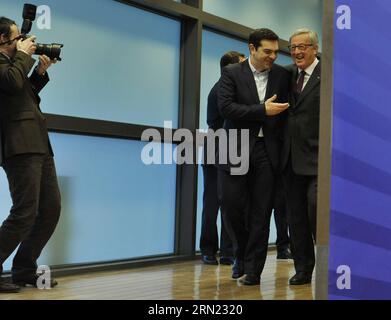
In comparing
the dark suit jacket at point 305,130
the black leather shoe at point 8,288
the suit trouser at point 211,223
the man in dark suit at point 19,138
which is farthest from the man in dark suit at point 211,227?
the black leather shoe at point 8,288

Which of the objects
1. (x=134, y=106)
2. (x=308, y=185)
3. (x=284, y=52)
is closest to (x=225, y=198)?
(x=308, y=185)

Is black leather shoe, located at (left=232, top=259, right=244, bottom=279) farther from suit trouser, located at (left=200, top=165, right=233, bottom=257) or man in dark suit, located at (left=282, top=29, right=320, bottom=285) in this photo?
suit trouser, located at (left=200, top=165, right=233, bottom=257)

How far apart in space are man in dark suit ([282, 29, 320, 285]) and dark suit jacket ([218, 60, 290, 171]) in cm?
6

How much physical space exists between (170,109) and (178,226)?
884 millimetres

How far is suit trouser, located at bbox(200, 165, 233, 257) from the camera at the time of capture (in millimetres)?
4844

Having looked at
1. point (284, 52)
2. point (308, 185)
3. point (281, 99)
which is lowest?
point (308, 185)

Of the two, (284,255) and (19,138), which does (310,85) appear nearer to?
(19,138)

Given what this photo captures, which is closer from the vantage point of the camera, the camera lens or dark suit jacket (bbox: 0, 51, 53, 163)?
dark suit jacket (bbox: 0, 51, 53, 163)

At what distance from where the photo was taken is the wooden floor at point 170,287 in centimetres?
328

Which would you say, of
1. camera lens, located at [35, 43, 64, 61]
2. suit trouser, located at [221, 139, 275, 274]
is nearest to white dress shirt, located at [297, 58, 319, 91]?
suit trouser, located at [221, 139, 275, 274]

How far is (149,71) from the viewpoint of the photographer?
4836mm

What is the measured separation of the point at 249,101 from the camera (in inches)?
147

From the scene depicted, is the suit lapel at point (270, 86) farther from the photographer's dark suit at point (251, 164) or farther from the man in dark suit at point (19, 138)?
the man in dark suit at point (19, 138)

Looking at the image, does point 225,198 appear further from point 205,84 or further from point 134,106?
point 205,84
